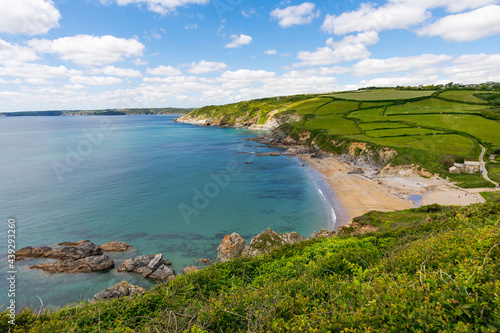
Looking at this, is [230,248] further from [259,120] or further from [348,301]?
[259,120]

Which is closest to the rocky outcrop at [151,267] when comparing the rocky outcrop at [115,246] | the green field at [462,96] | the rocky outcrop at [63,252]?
the rocky outcrop at [115,246]

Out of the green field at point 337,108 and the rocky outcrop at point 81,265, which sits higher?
the green field at point 337,108

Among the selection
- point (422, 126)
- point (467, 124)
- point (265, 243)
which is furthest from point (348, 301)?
point (467, 124)

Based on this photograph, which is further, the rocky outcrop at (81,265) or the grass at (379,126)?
the grass at (379,126)

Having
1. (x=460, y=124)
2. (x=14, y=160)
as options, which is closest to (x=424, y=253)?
(x=460, y=124)

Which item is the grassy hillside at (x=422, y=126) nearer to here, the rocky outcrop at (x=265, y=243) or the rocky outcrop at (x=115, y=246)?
the rocky outcrop at (x=265, y=243)

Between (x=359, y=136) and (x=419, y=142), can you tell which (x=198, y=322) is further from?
(x=359, y=136)
